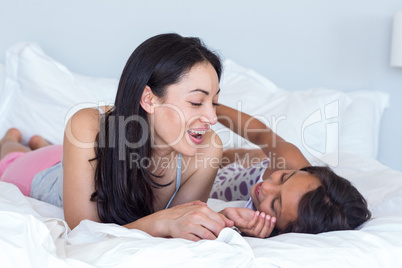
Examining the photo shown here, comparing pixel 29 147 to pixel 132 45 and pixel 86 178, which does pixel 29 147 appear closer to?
pixel 132 45

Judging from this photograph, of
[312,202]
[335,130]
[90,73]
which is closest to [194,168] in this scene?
[312,202]

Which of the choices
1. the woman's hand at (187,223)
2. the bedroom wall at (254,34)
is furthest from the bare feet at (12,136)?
the woman's hand at (187,223)

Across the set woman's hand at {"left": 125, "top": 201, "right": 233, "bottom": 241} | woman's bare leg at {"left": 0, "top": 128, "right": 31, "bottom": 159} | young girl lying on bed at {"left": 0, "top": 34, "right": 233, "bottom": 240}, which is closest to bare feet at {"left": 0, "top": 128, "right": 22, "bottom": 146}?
woman's bare leg at {"left": 0, "top": 128, "right": 31, "bottom": 159}

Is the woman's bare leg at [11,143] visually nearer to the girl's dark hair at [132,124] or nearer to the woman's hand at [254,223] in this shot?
the girl's dark hair at [132,124]

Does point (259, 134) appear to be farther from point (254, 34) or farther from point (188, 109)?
point (254, 34)

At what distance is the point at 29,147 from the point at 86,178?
1.03 metres

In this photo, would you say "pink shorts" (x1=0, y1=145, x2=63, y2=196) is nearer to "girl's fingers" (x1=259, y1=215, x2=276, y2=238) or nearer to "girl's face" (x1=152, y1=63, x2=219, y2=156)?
"girl's face" (x1=152, y1=63, x2=219, y2=156)

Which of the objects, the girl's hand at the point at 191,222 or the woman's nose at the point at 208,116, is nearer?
the girl's hand at the point at 191,222

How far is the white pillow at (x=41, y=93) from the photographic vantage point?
7.56 feet

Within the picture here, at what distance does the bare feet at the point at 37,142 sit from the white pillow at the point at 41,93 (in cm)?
4

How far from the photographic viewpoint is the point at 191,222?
3.91 feet

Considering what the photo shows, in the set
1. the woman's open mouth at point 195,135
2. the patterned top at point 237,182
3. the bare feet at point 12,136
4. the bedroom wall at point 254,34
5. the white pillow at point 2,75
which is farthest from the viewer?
the bedroom wall at point 254,34

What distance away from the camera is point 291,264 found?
1039 mm

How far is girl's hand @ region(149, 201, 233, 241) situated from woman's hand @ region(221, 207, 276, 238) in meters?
0.09
